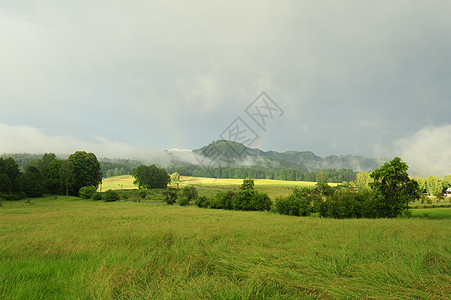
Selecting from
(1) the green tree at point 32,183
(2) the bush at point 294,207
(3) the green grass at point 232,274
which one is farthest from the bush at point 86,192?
(3) the green grass at point 232,274

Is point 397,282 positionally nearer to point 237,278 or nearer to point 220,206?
point 237,278

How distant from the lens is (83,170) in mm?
65375

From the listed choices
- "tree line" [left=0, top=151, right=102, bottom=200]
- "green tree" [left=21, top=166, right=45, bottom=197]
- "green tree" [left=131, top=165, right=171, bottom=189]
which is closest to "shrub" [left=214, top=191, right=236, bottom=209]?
"tree line" [left=0, top=151, right=102, bottom=200]

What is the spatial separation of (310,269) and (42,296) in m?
5.33

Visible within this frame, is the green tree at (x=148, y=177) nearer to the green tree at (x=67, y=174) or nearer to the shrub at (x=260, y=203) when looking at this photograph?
the green tree at (x=67, y=174)

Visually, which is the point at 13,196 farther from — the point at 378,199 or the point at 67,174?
the point at 378,199

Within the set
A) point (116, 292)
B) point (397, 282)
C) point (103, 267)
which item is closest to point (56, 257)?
point (103, 267)

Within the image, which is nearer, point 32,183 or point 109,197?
point 32,183

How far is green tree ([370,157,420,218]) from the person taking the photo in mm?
29891

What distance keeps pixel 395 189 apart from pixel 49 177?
263ft

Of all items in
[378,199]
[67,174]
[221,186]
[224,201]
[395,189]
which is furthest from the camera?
[221,186]

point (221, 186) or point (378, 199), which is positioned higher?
point (378, 199)

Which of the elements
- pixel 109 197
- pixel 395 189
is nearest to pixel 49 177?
pixel 109 197

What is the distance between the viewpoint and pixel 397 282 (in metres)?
3.85
